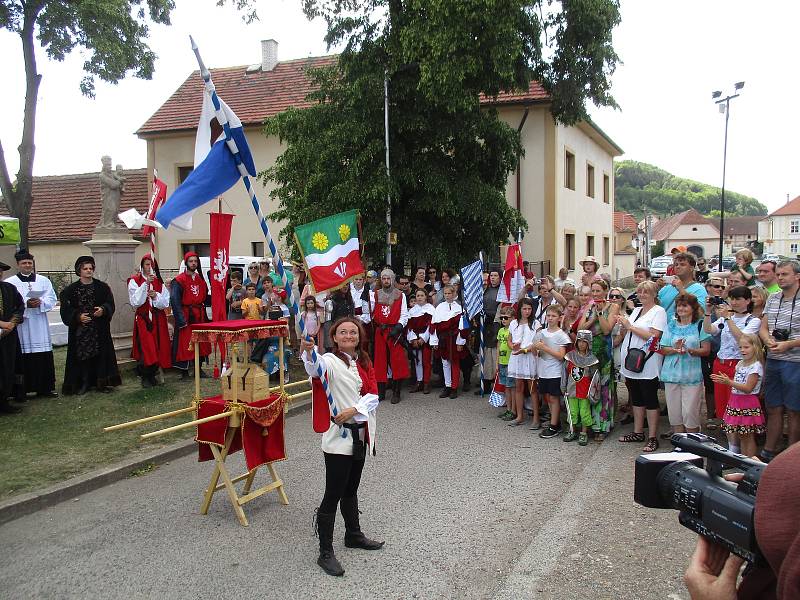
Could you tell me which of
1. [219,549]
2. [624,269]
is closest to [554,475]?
[219,549]

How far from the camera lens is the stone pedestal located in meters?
10.9

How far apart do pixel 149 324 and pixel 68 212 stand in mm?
21418

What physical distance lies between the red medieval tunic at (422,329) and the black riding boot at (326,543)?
5.75 meters

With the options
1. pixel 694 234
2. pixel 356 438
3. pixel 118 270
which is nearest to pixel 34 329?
pixel 118 270

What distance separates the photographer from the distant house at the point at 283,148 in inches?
855

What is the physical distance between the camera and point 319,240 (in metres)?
4.54

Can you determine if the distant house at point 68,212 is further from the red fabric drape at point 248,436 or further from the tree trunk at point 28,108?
the red fabric drape at point 248,436

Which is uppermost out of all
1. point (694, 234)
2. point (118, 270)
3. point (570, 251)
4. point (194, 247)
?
point (694, 234)

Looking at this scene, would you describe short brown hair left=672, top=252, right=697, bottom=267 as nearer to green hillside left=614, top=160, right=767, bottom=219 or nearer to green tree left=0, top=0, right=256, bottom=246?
green tree left=0, top=0, right=256, bottom=246

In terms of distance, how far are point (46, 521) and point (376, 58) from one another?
34.9 ft

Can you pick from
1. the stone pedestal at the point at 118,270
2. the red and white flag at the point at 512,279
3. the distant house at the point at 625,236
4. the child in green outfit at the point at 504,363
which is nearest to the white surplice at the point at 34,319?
the stone pedestal at the point at 118,270

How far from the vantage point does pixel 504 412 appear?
27.8 ft

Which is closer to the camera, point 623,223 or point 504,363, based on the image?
point 504,363

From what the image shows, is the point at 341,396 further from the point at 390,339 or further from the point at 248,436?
the point at 390,339
